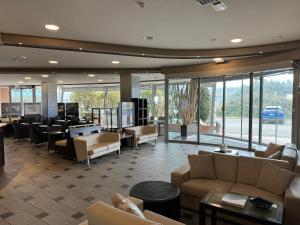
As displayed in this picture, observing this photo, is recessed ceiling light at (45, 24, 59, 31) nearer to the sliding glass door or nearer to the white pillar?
the sliding glass door

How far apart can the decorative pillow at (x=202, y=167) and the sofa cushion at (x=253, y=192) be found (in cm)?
42

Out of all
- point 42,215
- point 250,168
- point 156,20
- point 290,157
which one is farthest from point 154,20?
point 42,215

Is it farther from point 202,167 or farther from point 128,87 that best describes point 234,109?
point 202,167

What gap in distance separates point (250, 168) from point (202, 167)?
724 millimetres

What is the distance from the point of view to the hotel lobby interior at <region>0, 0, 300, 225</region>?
290 centimetres

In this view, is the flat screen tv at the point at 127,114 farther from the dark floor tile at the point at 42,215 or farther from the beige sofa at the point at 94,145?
the dark floor tile at the point at 42,215

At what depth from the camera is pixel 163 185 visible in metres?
3.17

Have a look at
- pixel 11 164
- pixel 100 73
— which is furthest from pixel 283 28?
pixel 11 164

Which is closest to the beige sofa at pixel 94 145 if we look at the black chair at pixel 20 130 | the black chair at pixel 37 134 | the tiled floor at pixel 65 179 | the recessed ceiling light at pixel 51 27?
the tiled floor at pixel 65 179

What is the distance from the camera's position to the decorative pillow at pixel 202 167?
3533mm

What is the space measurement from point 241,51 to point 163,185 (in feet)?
14.4

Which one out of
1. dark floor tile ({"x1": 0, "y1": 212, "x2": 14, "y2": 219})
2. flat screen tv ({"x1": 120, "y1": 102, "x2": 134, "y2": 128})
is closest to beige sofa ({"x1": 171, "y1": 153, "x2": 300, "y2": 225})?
dark floor tile ({"x1": 0, "y1": 212, "x2": 14, "y2": 219})

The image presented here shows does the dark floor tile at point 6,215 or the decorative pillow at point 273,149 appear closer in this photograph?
the dark floor tile at point 6,215

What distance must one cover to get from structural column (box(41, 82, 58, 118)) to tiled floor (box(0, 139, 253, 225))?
Answer: 15.0 feet
